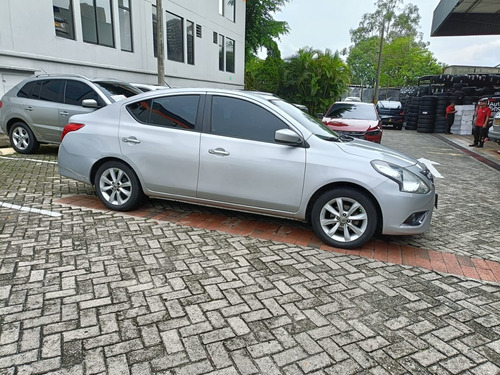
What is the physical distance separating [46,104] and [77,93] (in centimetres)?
76

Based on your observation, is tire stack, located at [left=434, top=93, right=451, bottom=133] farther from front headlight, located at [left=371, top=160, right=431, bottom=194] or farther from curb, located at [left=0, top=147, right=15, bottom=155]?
curb, located at [left=0, top=147, right=15, bottom=155]

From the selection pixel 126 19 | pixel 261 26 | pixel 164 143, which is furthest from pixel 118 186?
pixel 261 26

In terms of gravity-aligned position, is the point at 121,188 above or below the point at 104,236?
above

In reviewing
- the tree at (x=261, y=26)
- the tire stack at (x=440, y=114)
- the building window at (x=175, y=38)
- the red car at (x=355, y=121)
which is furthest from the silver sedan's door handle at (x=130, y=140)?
the tree at (x=261, y=26)

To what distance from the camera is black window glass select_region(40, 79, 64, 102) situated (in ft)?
26.9

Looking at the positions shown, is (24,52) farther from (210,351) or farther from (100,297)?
(210,351)

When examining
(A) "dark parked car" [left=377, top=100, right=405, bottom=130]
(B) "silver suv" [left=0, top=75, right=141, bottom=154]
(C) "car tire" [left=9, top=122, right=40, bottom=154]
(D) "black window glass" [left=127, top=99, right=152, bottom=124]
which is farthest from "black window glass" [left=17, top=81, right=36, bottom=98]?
(A) "dark parked car" [left=377, top=100, right=405, bottom=130]

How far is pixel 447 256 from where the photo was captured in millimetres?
4141

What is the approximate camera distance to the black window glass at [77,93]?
26.2 feet

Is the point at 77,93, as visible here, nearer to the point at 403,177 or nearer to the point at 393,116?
the point at 403,177

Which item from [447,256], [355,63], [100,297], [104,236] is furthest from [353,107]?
[355,63]

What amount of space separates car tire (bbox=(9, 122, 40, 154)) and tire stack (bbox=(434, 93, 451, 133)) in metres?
17.9

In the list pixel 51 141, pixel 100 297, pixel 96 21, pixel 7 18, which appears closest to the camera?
pixel 100 297

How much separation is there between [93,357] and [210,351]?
0.72 meters
